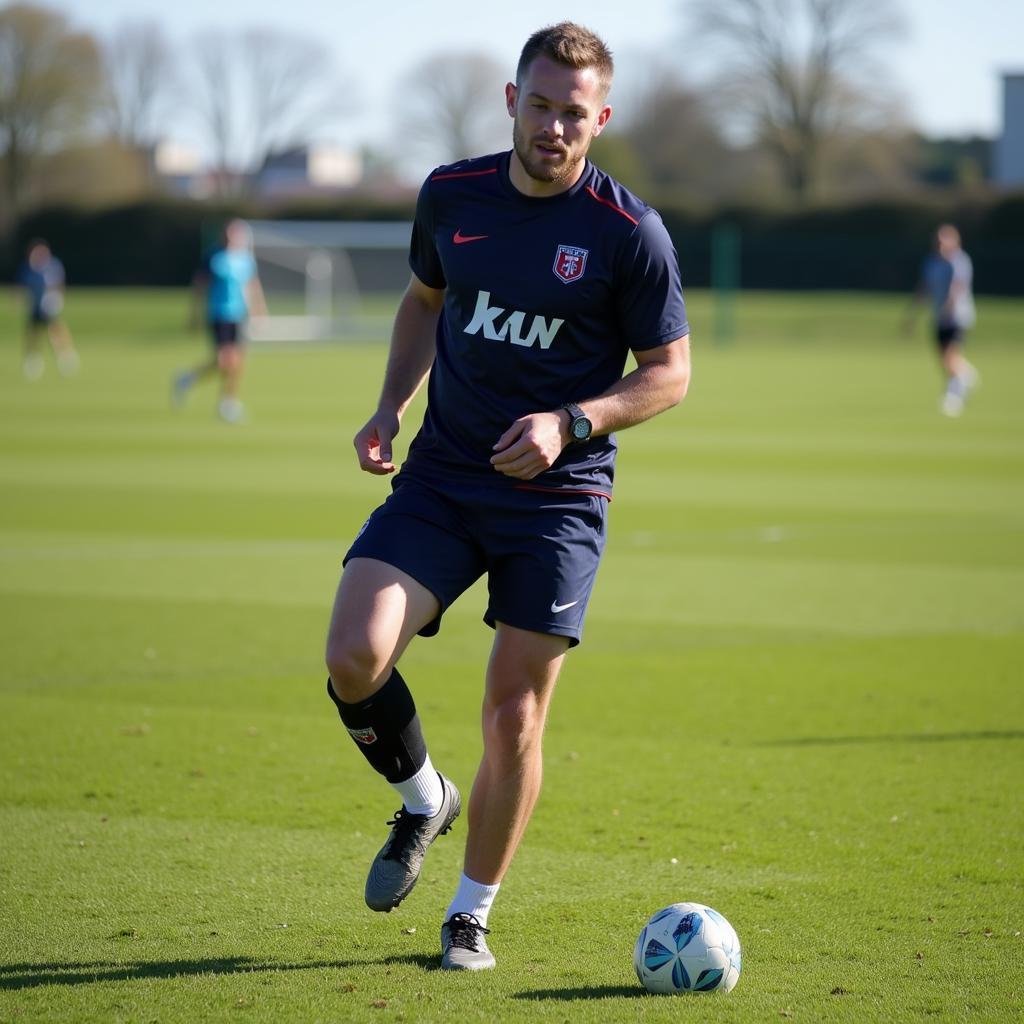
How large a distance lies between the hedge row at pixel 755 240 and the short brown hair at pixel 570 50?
1888 inches

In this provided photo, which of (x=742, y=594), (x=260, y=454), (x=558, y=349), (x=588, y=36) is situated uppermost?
(x=588, y=36)

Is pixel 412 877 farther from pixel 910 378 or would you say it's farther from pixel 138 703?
pixel 910 378

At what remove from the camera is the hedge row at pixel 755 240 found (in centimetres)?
5206

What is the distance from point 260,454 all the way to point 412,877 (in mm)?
14134

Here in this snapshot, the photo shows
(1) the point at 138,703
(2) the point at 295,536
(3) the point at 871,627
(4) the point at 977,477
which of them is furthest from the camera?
(4) the point at 977,477

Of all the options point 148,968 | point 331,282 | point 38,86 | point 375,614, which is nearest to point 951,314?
point 375,614

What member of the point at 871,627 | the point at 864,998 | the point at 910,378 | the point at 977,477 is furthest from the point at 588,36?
the point at 910,378

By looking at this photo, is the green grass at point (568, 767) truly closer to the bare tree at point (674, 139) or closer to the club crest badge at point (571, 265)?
the club crest badge at point (571, 265)

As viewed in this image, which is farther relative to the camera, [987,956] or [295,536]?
[295,536]

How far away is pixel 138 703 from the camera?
7207 millimetres

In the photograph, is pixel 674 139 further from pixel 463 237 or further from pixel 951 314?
pixel 463 237

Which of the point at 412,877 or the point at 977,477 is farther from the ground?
the point at 412,877

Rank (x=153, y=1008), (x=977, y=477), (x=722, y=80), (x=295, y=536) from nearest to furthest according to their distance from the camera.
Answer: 1. (x=153, y=1008)
2. (x=295, y=536)
3. (x=977, y=477)
4. (x=722, y=80)

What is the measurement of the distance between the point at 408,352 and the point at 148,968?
6.08ft
